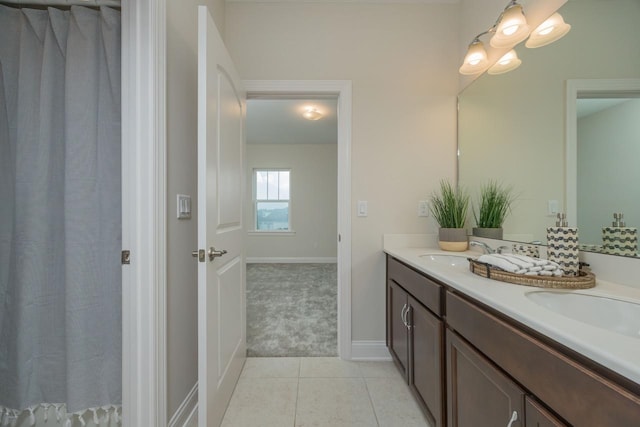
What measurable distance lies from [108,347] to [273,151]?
5001 millimetres

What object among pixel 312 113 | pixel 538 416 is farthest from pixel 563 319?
pixel 312 113

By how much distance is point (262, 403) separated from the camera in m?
1.51

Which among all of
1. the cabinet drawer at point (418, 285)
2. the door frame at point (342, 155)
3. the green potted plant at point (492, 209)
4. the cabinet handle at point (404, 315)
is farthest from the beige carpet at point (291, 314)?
the green potted plant at point (492, 209)

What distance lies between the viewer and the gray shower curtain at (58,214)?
1.13 m

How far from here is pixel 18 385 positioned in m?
1.14

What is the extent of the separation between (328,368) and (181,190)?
154 cm

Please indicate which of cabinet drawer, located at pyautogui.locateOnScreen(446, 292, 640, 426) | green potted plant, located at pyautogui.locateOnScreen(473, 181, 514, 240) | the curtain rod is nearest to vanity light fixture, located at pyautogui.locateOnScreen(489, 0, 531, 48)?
green potted plant, located at pyautogui.locateOnScreen(473, 181, 514, 240)

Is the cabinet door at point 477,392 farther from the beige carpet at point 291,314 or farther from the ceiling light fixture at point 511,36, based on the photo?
the ceiling light fixture at point 511,36

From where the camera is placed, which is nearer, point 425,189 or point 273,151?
point 425,189

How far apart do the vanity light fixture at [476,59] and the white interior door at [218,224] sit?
4.84 ft

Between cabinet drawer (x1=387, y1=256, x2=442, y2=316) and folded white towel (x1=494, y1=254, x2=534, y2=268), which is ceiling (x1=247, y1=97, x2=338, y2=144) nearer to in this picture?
cabinet drawer (x1=387, y1=256, x2=442, y2=316)

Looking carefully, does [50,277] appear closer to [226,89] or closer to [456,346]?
[226,89]

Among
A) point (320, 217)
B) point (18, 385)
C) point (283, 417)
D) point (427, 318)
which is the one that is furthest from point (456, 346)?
point (320, 217)

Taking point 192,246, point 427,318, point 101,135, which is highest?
point 101,135
